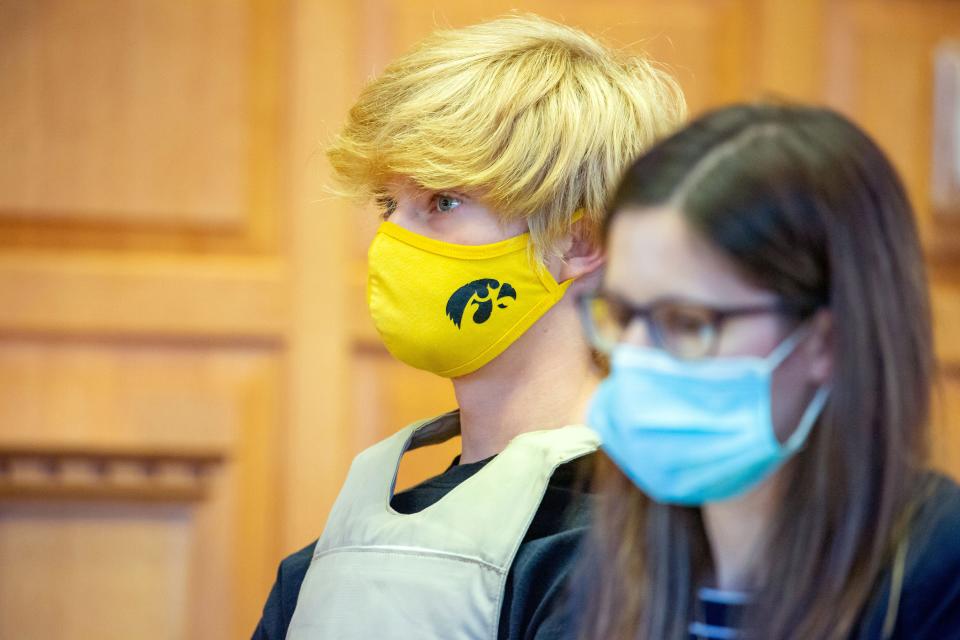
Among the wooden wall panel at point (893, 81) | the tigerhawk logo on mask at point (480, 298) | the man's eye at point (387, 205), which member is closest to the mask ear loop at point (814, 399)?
the tigerhawk logo on mask at point (480, 298)

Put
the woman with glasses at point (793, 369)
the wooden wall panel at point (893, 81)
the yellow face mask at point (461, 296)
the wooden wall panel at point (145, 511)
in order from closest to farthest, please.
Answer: the woman with glasses at point (793, 369), the yellow face mask at point (461, 296), the wooden wall panel at point (145, 511), the wooden wall panel at point (893, 81)

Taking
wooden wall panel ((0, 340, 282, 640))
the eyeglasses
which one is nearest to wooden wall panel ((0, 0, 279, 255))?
wooden wall panel ((0, 340, 282, 640))

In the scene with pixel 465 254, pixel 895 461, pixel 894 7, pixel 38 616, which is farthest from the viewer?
pixel 894 7

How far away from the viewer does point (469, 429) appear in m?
1.46

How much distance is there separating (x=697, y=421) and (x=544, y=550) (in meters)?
0.36

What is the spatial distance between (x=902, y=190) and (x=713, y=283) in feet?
0.54

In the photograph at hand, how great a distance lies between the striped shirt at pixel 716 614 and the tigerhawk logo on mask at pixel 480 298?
448 mm

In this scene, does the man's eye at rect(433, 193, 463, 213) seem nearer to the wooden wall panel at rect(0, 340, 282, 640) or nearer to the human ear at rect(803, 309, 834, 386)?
the human ear at rect(803, 309, 834, 386)

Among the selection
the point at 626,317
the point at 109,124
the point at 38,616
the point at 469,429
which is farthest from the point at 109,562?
the point at 626,317

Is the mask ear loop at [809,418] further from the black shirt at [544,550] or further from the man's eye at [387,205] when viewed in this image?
the man's eye at [387,205]

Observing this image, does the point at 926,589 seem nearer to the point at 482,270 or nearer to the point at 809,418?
the point at 809,418

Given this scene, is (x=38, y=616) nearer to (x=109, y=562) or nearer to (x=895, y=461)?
(x=109, y=562)

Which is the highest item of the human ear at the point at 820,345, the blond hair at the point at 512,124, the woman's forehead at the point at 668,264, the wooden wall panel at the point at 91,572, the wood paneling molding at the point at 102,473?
the blond hair at the point at 512,124

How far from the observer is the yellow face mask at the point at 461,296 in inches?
54.7
